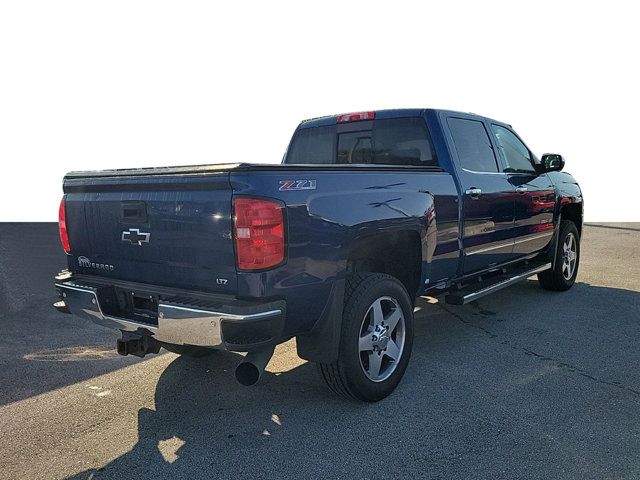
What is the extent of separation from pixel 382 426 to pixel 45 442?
2.06 m

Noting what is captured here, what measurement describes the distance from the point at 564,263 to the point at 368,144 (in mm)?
3667

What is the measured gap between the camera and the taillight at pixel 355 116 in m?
4.55

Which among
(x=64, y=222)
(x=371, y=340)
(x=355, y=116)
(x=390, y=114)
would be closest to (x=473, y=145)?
(x=390, y=114)

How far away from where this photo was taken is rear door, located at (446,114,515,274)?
438cm

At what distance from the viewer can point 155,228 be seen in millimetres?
2975

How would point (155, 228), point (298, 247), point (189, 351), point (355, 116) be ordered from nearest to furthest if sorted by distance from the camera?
1. point (298, 247)
2. point (155, 228)
3. point (189, 351)
4. point (355, 116)

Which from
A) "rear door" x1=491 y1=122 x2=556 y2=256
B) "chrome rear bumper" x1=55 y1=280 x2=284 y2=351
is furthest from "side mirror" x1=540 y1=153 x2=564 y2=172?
"chrome rear bumper" x1=55 y1=280 x2=284 y2=351

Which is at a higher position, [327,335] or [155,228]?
[155,228]

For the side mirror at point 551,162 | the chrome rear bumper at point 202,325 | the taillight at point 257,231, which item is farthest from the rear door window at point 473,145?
the chrome rear bumper at point 202,325

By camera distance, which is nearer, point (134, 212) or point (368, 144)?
point (134, 212)

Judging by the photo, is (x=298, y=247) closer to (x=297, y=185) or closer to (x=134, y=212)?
(x=297, y=185)

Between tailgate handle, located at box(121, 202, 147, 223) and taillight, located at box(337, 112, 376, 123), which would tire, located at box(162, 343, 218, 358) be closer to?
tailgate handle, located at box(121, 202, 147, 223)

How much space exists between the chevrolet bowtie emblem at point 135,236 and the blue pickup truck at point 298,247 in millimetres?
12

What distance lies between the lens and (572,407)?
3320 millimetres
